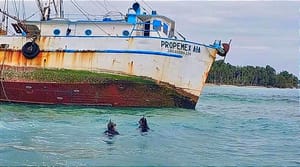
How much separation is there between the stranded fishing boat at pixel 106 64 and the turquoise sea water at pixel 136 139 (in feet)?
2.19

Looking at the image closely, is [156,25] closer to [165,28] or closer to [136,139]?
[165,28]

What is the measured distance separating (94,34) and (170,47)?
4410 mm

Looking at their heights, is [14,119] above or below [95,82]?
below

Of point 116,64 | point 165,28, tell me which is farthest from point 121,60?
point 165,28

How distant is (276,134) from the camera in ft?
65.6

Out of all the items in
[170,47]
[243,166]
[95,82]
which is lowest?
[243,166]

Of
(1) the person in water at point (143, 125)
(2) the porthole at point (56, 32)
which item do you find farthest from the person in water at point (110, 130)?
(2) the porthole at point (56, 32)

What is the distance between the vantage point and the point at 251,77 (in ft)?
392

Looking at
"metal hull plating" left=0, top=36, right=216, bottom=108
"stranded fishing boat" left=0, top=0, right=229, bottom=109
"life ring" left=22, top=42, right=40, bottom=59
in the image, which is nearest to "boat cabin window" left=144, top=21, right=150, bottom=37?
"stranded fishing boat" left=0, top=0, right=229, bottom=109

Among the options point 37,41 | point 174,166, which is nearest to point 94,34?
point 37,41

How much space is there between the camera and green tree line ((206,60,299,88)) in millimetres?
114812

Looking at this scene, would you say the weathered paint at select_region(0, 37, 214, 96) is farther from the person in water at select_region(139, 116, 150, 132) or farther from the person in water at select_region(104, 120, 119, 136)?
the person in water at select_region(104, 120, 119, 136)

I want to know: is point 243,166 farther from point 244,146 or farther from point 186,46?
point 186,46

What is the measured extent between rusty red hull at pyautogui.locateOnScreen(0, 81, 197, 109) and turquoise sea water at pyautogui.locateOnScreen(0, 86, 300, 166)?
1.40ft
